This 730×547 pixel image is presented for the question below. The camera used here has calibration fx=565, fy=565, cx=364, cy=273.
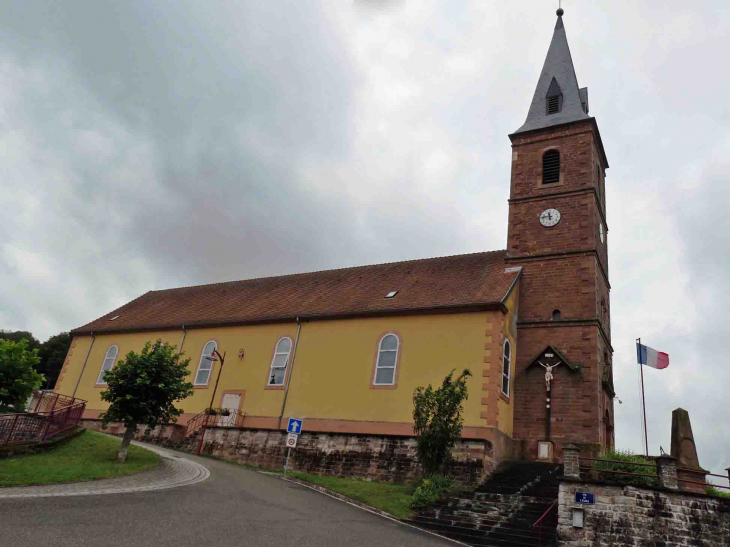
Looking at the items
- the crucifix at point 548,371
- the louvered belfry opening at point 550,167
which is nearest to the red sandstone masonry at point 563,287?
the crucifix at point 548,371

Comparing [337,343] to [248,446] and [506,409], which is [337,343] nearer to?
[248,446]

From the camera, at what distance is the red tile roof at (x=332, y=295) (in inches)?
907

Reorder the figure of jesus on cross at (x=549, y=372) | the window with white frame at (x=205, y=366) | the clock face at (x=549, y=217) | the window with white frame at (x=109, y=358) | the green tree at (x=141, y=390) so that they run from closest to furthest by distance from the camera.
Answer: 1. the green tree at (x=141, y=390)
2. the figure of jesus on cross at (x=549, y=372)
3. the clock face at (x=549, y=217)
4. the window with white frame at (x=205, y=366)
5. the window with white frame at (x=109, y=358)

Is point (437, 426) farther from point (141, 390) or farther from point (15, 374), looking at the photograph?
point (15, 374)

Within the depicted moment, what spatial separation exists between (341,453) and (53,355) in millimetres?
41654

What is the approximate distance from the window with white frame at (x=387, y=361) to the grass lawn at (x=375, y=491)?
14.0 ft

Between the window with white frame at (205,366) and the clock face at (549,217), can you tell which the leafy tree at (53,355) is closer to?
the window with white frame at (205,366)

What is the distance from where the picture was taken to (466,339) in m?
20.7

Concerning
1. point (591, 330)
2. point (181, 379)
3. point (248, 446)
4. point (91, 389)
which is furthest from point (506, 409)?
point (91, 389)

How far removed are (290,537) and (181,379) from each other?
960 cm

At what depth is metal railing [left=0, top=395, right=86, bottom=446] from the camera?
1670cm

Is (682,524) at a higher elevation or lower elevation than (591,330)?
lower

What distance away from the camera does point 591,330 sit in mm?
21609

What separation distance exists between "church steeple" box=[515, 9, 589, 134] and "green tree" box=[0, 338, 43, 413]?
76.3 ft
